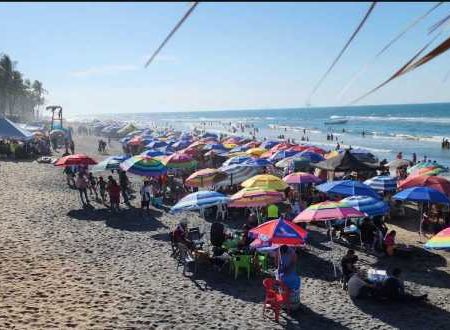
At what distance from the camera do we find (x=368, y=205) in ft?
37.4

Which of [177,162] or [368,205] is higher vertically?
[177,162]

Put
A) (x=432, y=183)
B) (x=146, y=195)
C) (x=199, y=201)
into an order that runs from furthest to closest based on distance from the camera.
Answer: (x=146, y=195) → (x=432, y=183) → (x=199, y=201)

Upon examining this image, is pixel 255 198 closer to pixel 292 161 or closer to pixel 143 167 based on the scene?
pixel 143 167

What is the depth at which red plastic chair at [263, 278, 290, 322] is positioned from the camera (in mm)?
7902

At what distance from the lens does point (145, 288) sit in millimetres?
9242

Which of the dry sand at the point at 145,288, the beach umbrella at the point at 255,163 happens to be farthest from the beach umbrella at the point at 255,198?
the beach umbrella at the point at 255,163

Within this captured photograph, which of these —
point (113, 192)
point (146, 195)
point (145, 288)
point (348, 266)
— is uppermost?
point (113, 192)

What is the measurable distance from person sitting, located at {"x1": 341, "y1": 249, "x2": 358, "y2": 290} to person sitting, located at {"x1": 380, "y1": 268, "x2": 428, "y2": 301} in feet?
2.83

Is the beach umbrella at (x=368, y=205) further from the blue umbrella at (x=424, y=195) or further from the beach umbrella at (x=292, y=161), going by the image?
the beach umbrella at (x=292, y=161)

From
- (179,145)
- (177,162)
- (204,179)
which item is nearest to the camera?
(204,179)

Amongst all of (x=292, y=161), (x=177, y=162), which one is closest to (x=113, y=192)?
(x=177, y=162)

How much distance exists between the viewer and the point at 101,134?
218 ft

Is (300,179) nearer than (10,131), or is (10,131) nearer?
(300,179)

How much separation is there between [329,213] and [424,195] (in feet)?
12.7
